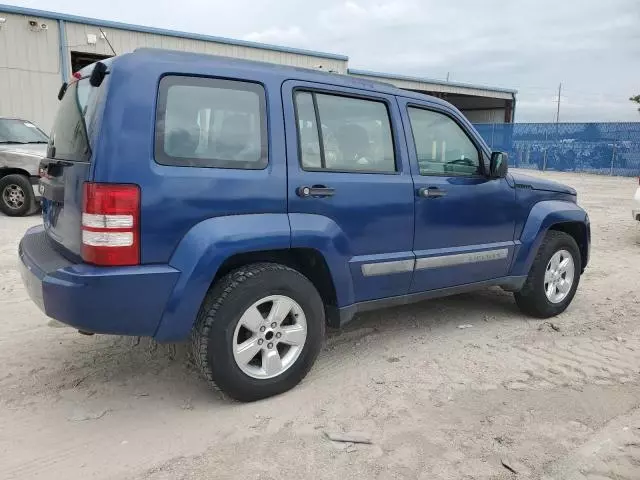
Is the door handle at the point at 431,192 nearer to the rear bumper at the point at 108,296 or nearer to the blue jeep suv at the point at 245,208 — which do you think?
the blue jeep suv at the point at 245,208

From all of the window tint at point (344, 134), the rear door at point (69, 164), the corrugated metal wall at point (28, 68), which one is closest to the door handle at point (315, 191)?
the window tint at point (344, 134)

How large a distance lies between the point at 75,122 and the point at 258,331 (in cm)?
158

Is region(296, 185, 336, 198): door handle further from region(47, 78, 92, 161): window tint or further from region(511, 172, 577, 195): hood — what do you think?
region(511, 172, 577, 195): hood

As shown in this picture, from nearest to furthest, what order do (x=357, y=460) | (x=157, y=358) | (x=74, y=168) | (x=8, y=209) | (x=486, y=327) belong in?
(x=357, y=460) < (x=74, y=168) < (x=157, y=358) < (x=486, y=327) < (x=8, y=209)

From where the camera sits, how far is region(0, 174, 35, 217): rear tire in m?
9.53

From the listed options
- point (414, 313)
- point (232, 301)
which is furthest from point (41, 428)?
point (414, 313)

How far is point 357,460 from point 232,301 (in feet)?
3.39

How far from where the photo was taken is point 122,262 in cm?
267

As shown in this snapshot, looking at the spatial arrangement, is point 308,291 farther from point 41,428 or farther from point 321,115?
point 41,428

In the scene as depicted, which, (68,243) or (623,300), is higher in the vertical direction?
(68,243)

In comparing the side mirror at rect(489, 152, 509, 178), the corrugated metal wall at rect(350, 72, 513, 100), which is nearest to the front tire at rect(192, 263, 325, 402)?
the side mirror at rect(489, 152, 509, 178)

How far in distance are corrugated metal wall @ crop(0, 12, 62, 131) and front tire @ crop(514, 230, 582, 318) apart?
14.4 m

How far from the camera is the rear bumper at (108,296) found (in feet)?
8.66

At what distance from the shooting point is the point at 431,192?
377cm
